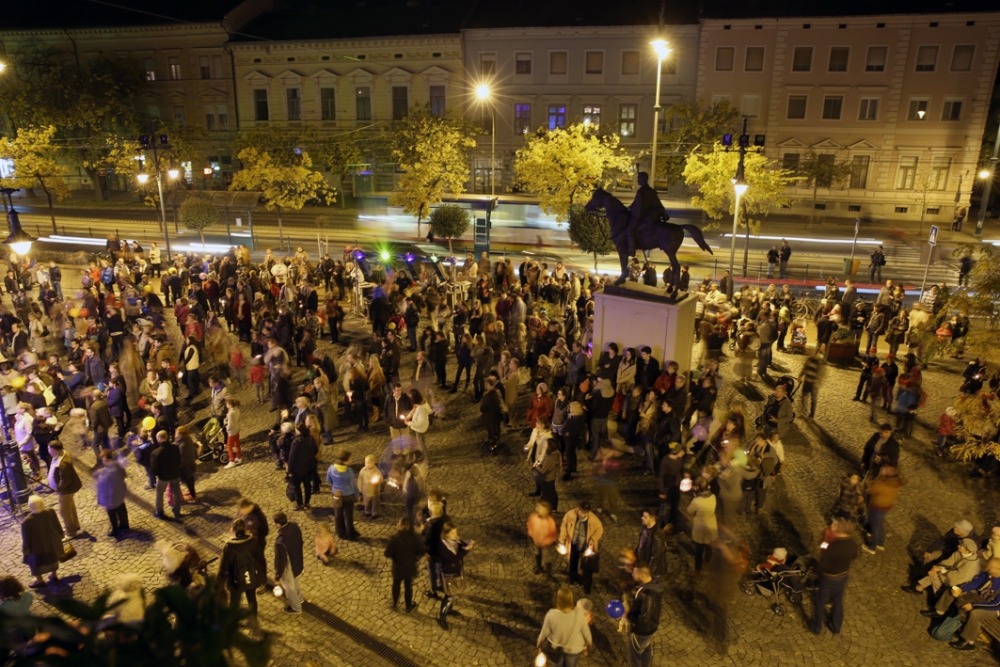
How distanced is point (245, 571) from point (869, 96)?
42673 millimetres

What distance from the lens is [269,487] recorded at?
1097 centimetres

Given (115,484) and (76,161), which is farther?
(76,161)

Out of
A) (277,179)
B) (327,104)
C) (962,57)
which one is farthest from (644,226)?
(327,104)

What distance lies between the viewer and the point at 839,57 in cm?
3919

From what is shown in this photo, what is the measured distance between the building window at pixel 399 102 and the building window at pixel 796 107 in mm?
23192

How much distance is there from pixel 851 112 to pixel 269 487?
132 feet

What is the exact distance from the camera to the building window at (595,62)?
4191 centimetres

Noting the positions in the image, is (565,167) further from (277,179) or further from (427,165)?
(277,179)

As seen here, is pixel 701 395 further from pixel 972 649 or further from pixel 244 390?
pixel 244 390

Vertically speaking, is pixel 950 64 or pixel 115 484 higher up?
pixel 950 64

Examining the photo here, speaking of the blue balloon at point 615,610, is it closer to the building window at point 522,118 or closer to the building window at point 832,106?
the building window at point 522,118

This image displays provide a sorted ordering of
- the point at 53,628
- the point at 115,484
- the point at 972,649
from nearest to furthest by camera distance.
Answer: the point at 53,628, the point at 972,649, the point at 115,484

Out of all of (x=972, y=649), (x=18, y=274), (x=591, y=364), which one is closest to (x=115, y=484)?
(x=591, y=364)

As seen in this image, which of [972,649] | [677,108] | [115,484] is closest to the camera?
[972,649]
